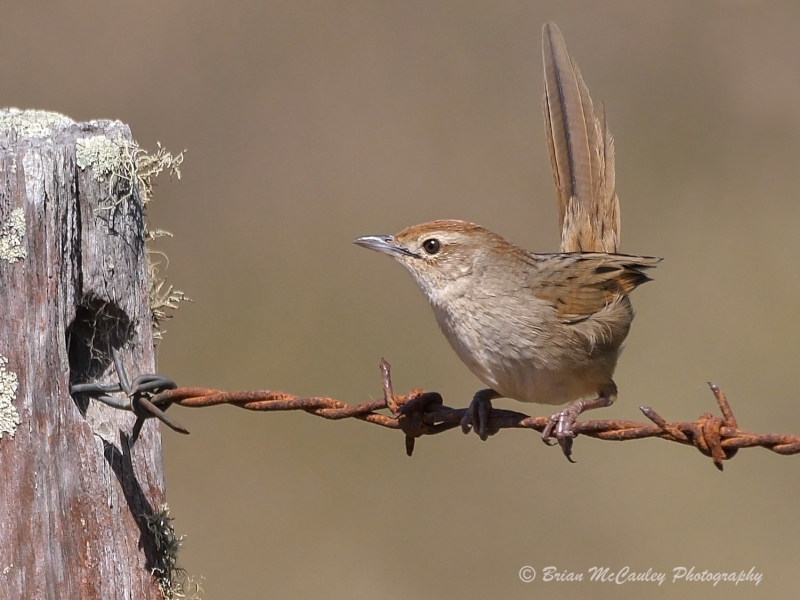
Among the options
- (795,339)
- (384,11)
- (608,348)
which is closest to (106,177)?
(608,348)

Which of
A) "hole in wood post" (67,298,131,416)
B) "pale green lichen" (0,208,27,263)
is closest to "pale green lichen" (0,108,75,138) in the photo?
"pale green lichen" (0,208,27,263)

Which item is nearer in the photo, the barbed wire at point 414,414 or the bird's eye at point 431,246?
the barbed wire at point 414,414

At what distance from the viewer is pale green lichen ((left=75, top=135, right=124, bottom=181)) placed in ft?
8.77

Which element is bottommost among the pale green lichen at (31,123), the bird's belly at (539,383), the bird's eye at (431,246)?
the bird's belly at (539,383)

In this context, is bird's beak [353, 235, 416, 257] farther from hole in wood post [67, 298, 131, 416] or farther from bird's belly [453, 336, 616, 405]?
hole in wood post [67, 298, 131, 416]

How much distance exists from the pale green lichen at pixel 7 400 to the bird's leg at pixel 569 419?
1.65 meters

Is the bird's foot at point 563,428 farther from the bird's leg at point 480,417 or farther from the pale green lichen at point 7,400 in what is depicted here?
the pale green lichen at point 7,400

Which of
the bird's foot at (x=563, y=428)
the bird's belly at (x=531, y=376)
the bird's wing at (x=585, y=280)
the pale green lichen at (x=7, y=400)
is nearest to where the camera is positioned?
the pale green lichen at (x=7, y=400)

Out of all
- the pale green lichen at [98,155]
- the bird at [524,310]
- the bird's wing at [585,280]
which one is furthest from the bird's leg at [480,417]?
the pale green lichen at [98,155]

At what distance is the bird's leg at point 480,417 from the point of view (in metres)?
3.28

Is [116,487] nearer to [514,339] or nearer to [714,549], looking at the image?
[514,339]

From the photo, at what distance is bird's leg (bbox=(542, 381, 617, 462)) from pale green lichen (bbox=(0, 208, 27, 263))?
1736 mm

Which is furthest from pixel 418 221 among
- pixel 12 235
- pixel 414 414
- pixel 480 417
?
pixel 12 235

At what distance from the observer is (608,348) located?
13.1 ft
